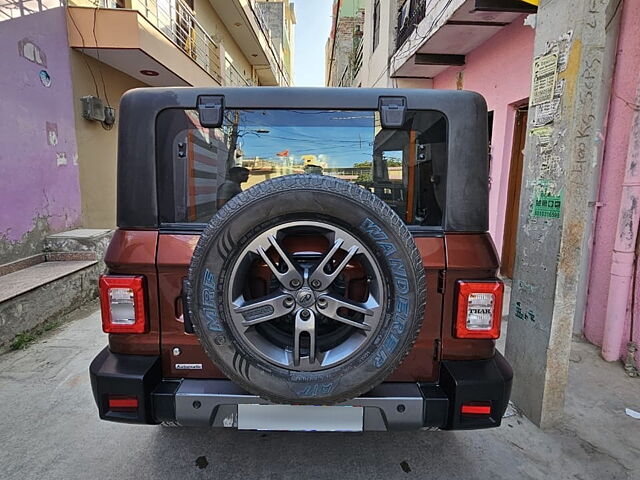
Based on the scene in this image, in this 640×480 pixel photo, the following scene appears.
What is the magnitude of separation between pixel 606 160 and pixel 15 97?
6.39 metres

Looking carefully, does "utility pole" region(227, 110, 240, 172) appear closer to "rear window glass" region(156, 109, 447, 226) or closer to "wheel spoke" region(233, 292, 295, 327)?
"rear window glass" region(156, 109, 447, 226)

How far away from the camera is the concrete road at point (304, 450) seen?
217cm

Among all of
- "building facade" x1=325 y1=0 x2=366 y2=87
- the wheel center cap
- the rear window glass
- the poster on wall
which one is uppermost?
"building facade" x1=325 y1=0 x2=366 y2=87

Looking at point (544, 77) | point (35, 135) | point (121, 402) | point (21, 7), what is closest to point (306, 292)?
point (121, 402)

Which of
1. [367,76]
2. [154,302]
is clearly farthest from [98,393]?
[367,76]

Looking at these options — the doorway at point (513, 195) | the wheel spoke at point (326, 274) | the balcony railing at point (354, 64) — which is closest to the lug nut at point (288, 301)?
the wheel spoke at point (326, 274)

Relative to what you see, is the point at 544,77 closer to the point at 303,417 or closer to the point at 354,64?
the point at 303,417

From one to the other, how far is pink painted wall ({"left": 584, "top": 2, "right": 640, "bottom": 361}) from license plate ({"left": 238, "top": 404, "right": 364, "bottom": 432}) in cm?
292

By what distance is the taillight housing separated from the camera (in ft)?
5.83

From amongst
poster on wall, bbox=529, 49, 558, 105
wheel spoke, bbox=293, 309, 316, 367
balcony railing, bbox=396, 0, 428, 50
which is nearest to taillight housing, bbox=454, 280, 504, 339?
wheel spoke, bbox=293, 309, 316, 367

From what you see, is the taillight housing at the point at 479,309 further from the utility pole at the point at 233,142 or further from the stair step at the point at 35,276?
the stair step at the point at 35,276

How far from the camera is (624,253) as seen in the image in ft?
10.6

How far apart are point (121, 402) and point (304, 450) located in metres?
1.11

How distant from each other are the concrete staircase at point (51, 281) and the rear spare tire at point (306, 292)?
3244 millimetres
